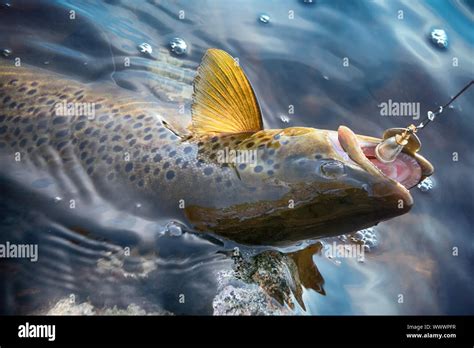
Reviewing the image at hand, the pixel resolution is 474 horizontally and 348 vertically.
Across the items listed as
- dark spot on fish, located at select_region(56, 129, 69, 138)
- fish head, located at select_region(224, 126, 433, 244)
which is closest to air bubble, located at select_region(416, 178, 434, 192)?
fish head, located at select_region(224, 126, 433, 244)

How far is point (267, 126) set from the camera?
165 inches

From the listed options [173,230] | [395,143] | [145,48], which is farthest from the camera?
[145,48]

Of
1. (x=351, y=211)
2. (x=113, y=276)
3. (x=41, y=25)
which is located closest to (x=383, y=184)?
(x=351, y=211)

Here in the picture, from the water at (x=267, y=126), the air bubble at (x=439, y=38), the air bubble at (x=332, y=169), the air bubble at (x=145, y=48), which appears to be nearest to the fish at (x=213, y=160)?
the air bubble at (x=332, y=169)

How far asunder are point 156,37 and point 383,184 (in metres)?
2.52

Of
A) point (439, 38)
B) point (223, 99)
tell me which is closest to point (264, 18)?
point (439, 38)

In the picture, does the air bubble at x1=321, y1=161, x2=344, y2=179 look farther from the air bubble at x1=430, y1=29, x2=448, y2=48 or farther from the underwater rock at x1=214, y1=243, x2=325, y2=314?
the air bubble at x1=430, y1=29, x2=448, y2=48

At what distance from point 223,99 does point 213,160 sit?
0.34m

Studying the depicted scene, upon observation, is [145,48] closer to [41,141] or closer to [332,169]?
[41,141]

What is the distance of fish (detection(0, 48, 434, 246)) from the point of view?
2.85m

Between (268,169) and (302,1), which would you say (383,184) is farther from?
(302,1)

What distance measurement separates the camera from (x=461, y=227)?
13.1 ft

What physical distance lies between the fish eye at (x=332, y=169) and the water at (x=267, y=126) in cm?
68

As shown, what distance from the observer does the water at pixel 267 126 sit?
10.6 ft
